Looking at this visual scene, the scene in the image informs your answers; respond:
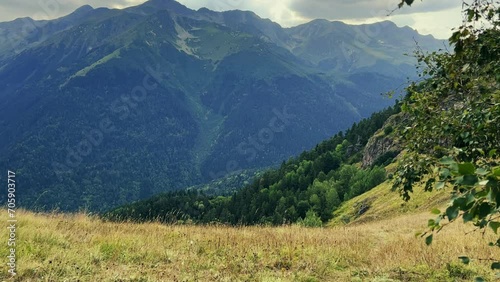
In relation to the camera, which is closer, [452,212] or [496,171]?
[496,171]

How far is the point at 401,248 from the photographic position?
435 inches

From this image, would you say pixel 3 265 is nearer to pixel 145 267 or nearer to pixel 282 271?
pixel 145 267

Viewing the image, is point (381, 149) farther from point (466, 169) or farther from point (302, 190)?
point (466, 169)

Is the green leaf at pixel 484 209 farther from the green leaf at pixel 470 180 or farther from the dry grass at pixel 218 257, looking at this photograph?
the dry grass at pixel 218 257

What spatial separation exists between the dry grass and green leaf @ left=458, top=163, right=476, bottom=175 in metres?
6.60

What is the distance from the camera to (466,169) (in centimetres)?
226

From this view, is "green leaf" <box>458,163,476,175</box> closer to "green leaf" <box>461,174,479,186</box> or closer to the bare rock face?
"green leaf" <box>461,174,479,186</box>

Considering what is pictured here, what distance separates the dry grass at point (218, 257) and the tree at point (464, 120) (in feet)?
7.74

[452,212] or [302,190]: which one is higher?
[452,212]

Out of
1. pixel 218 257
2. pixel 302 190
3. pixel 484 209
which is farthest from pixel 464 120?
Result: pixel 302 190

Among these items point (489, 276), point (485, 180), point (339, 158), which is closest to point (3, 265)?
point (485, 180)

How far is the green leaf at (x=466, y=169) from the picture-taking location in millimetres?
2221

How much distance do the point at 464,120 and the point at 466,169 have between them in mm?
5496

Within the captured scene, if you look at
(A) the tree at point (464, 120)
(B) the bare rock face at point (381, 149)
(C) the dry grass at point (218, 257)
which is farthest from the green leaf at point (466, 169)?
(B) the bare rock face at point (381, 149)
